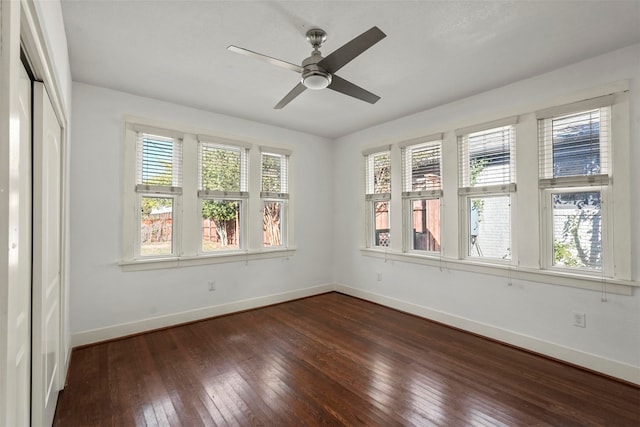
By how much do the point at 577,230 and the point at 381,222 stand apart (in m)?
2.39

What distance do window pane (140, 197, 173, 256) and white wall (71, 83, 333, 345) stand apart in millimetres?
250

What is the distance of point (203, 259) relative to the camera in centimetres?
395

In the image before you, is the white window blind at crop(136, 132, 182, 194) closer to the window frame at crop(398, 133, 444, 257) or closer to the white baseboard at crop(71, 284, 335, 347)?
the white baseboard at crop(71, 284, 335, 347)

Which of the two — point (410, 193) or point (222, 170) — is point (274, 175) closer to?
point (222, 170)

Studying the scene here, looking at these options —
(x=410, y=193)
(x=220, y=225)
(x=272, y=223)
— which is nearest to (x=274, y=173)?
(x=272, y=223)

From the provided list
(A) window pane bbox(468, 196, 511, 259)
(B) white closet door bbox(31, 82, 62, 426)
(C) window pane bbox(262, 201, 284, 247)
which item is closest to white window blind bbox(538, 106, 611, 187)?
(A) window pane bbox(468, 196, 511, 259)

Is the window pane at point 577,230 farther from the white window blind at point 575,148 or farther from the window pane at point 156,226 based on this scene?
the window pane at point 156,226

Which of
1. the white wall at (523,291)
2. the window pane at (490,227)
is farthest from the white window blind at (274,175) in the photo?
the window pane at (490,227)

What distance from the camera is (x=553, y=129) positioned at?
2.98 m

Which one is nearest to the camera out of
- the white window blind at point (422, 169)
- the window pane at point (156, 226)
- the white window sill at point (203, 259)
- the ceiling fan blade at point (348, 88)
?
the ceiling fan blade at point (348, 88)

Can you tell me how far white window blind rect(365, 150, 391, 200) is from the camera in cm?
460

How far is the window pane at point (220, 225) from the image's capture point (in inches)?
160

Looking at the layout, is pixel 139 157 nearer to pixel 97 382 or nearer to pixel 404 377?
pixel 97 382

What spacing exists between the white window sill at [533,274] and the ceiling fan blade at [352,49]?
2697 millimetres
